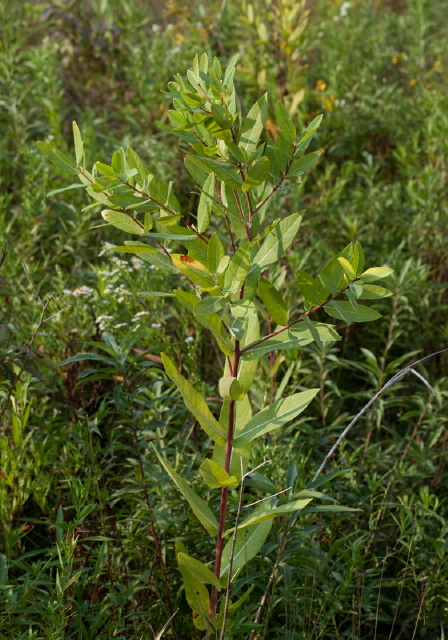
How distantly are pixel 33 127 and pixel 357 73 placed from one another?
2254 millimetres

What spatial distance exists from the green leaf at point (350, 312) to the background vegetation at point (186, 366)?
0.61m

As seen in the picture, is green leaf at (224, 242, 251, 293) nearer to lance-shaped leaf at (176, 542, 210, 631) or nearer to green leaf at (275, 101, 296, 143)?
green leaf at (275, 101, 296, 143)

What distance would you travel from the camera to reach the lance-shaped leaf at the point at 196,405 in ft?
5.32

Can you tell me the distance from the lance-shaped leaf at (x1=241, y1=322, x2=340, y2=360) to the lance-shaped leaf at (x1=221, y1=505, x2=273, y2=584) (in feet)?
1.48

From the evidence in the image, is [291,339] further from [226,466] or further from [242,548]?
[242,548]

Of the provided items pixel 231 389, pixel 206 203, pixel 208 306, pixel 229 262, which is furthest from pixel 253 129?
pixel 231 389

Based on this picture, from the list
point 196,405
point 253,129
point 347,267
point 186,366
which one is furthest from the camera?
point 186,366

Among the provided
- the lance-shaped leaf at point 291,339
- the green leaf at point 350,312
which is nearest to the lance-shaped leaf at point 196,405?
the lance-shaped leaf at point 291,339

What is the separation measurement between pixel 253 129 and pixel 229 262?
0.30 metres

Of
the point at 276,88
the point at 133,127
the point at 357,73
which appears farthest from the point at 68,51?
the point at 357,73

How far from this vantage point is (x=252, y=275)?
1.56 m

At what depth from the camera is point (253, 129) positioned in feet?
5.06

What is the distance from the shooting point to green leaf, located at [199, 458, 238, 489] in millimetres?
1582

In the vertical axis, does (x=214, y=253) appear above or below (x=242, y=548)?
above
